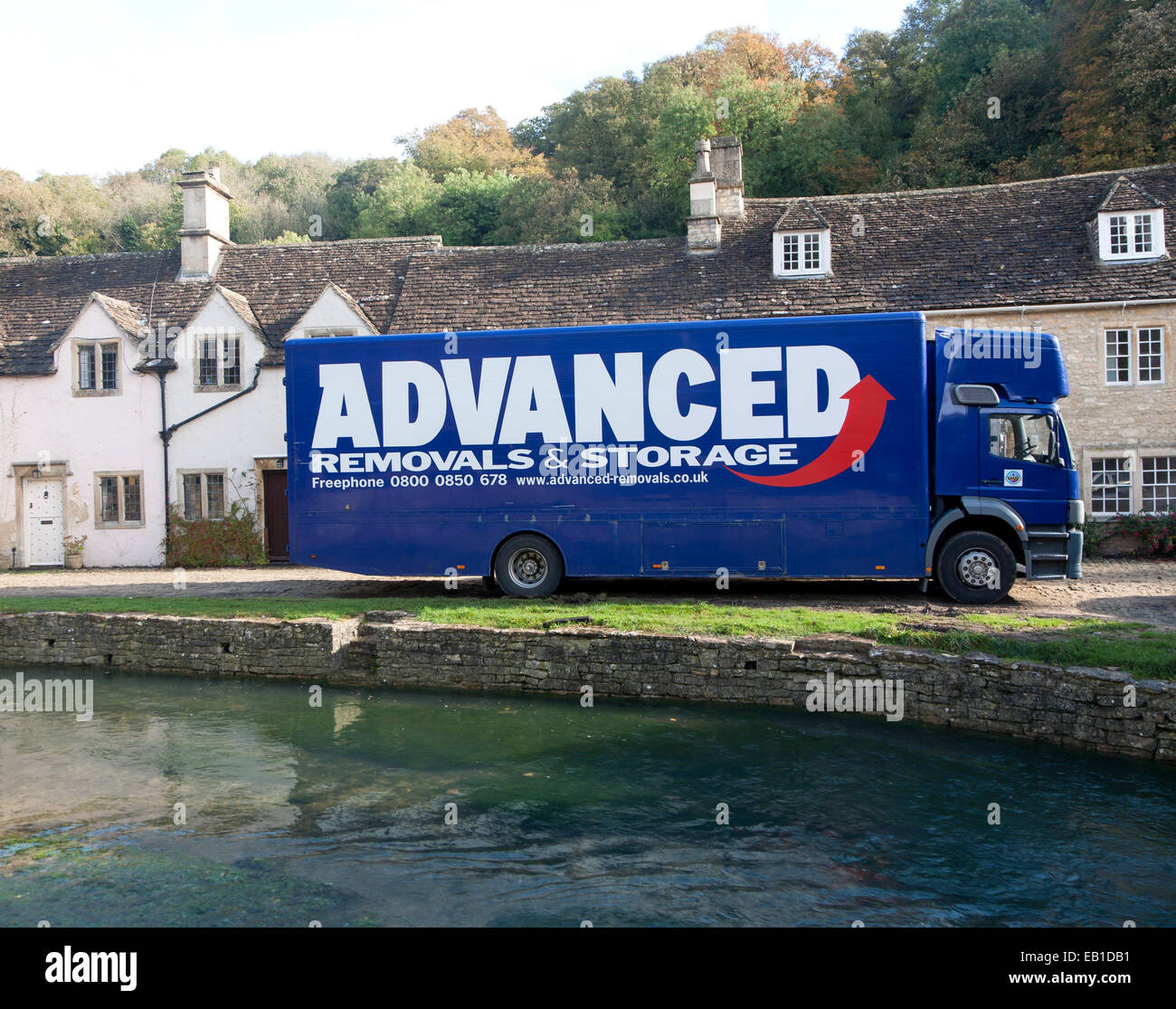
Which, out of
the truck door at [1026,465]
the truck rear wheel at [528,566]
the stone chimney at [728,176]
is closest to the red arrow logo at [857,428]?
the truck door at [1026,465]

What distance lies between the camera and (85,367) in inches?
967

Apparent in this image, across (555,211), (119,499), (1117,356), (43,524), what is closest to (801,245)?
(1117,356)

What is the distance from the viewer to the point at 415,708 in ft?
38.5

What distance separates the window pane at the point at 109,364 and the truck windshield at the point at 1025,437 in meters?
21.8

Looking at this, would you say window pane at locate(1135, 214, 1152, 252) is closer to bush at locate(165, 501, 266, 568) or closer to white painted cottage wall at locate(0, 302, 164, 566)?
bush at locate(165, 501, 266, 568)

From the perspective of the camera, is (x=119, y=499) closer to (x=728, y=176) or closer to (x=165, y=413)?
(x=165, y=413)

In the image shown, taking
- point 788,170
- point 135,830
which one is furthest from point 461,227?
point 135,830

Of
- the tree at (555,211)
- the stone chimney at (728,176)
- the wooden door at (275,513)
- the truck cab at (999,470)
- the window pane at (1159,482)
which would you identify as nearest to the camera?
the truck cab at (999,470)

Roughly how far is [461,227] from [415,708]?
4448cm

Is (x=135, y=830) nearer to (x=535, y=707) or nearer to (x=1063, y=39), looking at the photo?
(x=535, y=707)

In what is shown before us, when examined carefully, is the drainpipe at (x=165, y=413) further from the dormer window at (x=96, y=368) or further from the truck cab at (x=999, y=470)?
the truck cab at (x=999, y=470)

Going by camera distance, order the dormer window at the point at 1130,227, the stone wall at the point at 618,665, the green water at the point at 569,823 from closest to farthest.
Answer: the green water at the point at 569,823 → the stone wall at the point at 618,665 → the dormer window at the point at 1130,227

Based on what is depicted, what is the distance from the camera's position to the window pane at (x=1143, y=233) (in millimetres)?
22172

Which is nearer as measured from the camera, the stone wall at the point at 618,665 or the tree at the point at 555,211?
the stone wall at the point at 618,665
